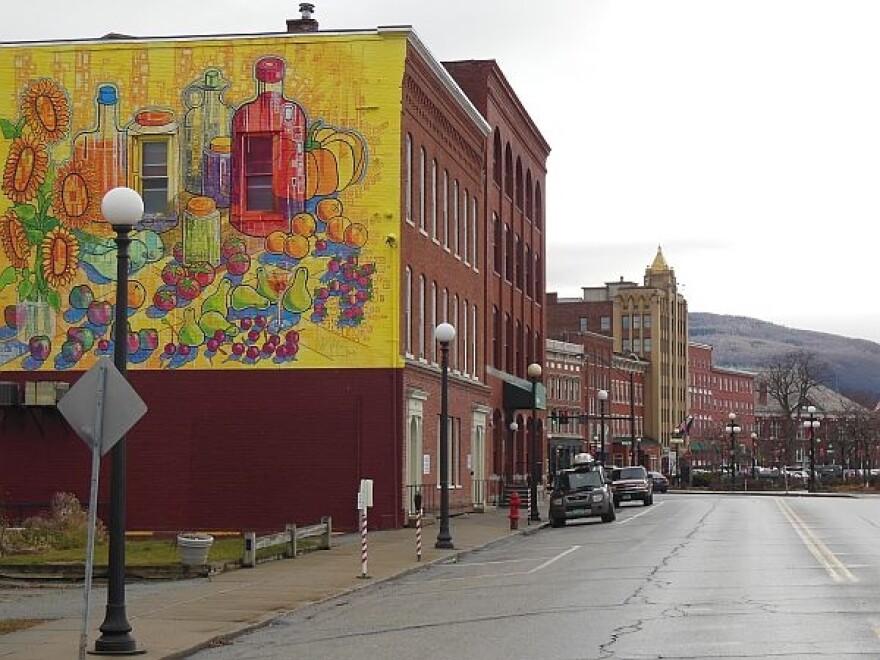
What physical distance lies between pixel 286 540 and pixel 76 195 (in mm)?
15513

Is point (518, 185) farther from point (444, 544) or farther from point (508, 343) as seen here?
point (444, 544)

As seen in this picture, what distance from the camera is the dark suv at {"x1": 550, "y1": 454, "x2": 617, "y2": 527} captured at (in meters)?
45.7

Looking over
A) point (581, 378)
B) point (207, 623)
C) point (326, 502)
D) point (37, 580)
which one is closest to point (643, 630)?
point (207, 623)

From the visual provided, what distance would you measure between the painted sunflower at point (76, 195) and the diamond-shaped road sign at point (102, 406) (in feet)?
91.8

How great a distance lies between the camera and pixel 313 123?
135 feet

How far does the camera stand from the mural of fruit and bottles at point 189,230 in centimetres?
4094

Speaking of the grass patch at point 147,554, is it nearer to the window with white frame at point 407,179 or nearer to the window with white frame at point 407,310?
the window with white frame at point 407,310

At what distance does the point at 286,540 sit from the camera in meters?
30.4

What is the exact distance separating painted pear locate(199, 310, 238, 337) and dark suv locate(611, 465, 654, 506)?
25596 millimetres

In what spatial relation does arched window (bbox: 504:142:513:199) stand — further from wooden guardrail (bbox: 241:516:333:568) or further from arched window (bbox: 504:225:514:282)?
wooden guardrail (bbox: 241:516:333:568)

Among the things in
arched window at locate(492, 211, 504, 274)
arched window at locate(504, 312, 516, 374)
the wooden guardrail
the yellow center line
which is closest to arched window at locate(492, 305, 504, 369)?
arched window at locate(504, 312, 516, 374)

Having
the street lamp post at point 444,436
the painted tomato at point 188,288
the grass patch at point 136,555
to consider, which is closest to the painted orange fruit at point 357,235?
the painted tomato at point 188,288

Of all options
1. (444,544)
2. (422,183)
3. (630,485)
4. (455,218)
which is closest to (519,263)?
(630,485)

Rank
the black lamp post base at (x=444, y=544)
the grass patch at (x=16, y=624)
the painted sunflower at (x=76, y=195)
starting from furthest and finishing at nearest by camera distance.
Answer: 1. the painted sunflower at (x=76, y=195)
2. the black lamp post base at (x=444, y=544)
3. the grass patch at (x=16, y=624)
